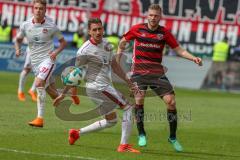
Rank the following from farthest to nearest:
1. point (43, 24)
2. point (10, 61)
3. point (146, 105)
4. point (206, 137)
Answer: point (10, 61) → point (146, 105) → point (43, 24) → point (206, 137)

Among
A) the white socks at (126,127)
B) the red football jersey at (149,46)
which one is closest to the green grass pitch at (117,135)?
the white socks at (126,127)

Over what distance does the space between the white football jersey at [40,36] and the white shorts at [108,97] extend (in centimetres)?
392

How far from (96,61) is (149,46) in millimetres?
1215

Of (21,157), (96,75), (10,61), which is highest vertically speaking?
(96,75)

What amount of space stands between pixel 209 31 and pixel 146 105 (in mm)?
16410

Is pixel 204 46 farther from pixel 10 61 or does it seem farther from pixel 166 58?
pixel 10 61

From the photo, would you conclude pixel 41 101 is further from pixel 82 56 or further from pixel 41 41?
pixel 82 56

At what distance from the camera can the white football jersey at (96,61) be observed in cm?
1293

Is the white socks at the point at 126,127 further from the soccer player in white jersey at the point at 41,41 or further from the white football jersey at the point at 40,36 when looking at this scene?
the white football jersey at the point at 40,36

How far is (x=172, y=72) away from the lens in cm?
3184

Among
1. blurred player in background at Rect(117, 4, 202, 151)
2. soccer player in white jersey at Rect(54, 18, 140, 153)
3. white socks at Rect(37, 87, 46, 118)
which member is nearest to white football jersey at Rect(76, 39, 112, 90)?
soccer player in white jersey at Rect(54, 18, 140, 153)

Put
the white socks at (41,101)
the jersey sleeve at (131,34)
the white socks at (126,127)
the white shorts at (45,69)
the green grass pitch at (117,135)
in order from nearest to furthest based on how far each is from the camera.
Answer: the green grass pitch at (117,135) → the white socks at (126,127) → the jersey sleeve at (131,34) → the white socks at (41,101) → the white shorts at (45,69)

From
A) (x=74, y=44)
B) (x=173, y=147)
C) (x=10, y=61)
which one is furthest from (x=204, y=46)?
(x=173, y=147)

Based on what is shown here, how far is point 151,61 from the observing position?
13.8 m
